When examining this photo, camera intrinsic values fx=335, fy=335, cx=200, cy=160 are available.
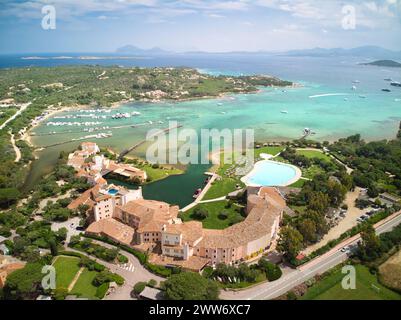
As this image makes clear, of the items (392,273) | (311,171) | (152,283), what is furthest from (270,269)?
(311,171)

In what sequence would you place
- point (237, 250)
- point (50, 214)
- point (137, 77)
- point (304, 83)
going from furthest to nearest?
1. point (304, 83)
2. point (137, 77)
3. point (50, 214)
4. point (237, 250)

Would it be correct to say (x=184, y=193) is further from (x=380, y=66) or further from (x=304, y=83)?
(x=380, y=66)

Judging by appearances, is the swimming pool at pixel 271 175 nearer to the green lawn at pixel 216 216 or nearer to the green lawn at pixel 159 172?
the green lawn at pixel 216 216

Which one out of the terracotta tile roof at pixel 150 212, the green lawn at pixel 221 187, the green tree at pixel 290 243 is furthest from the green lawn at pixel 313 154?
the terracotta tile roof at pixel 150 212

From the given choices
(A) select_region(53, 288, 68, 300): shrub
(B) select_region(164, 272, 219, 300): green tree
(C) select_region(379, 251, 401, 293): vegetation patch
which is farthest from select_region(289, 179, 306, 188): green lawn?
(A) select_region(53, 288, 68, 300): shrub

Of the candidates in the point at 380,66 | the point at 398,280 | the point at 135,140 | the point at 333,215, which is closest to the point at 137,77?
the point at 135,140

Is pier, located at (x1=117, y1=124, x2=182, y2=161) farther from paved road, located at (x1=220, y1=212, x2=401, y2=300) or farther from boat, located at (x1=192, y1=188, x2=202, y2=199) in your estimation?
paved road, located at (x1=220, y1=212, x2=401, y2=300)
